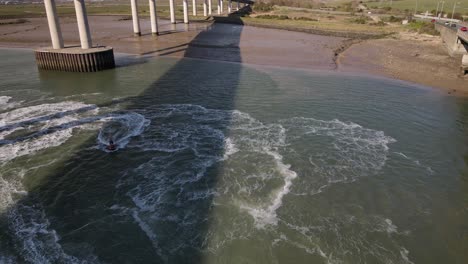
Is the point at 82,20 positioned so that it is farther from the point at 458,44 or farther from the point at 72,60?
the point at 458,44

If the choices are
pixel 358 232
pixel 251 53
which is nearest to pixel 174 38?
pixel 251 53

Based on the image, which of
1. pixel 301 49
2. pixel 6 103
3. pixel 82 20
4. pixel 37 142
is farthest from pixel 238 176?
pixel 301 49

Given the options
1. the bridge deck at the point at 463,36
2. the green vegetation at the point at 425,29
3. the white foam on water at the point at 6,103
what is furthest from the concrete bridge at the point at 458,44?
the white foam on water at the point at 6,103

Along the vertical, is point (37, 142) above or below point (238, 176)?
above

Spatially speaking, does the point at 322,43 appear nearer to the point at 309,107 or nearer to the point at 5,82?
the point at 309,107

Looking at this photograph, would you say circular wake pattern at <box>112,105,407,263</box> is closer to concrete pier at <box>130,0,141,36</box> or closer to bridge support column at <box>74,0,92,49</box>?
bridge support column at <box>74,0,92,49</box>

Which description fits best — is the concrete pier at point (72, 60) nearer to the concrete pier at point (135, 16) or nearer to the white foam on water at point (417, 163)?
the concrete pier at point (135, 16)

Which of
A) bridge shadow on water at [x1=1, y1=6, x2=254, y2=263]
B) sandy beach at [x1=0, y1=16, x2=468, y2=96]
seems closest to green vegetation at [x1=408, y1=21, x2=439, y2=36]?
sandy beach at [x1=0, y1=16, x2=468, y2=96]
